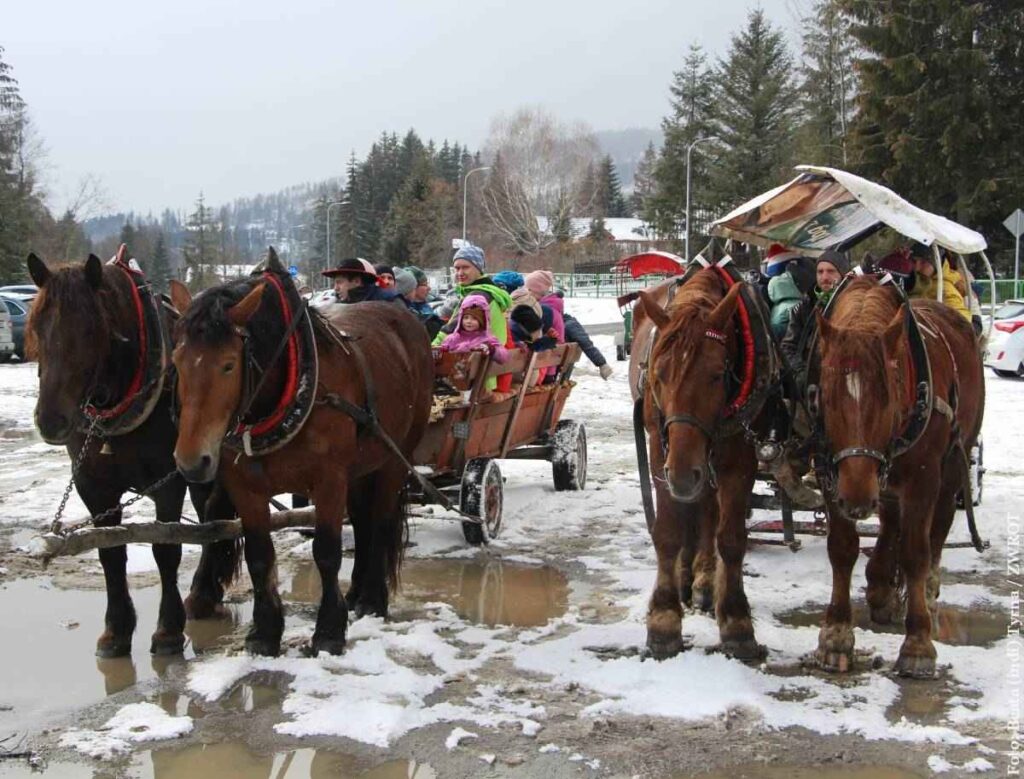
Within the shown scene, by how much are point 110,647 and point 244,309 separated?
193cm

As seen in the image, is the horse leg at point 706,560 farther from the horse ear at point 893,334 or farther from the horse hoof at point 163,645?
the horse hoof at point 163,645

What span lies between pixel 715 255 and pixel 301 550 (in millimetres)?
3812

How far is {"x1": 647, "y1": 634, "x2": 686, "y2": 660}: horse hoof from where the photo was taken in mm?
4762

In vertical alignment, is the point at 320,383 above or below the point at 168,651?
above

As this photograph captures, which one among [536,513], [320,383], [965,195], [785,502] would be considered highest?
[965,195]

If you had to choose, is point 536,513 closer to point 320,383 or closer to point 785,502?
point 785,502

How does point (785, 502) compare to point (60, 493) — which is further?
point (60, 493)

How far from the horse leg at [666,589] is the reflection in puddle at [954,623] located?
3.56 ft

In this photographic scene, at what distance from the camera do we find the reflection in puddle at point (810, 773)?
12.0 feet

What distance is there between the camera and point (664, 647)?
476 cm

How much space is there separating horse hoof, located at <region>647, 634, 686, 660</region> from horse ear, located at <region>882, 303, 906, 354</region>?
1.66 metres

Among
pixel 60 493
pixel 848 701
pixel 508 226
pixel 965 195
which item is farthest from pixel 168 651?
pixel 508 226

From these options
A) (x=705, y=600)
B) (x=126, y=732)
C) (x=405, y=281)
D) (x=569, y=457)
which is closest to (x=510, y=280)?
(x=405, y=281)

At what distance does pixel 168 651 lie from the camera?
4.99 meters
